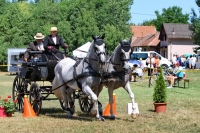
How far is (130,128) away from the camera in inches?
356

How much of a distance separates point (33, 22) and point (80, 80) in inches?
1727

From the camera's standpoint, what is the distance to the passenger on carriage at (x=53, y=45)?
11945mm

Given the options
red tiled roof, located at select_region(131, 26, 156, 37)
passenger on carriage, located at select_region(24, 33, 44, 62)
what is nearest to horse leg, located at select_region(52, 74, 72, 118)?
passenger on carriage, located at select_region(24, 33, 44, 62)

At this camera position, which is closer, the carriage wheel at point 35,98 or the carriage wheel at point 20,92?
the carriage wheel at point 35,98

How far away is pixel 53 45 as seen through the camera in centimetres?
1212

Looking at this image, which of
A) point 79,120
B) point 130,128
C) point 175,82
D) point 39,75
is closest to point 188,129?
point 130,128

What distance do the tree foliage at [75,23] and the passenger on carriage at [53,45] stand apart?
36.5 m

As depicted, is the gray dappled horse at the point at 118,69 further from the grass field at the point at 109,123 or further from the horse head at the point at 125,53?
the grass field at the point at 109,123

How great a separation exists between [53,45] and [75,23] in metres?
38.8

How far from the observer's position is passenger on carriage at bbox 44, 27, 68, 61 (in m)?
11.9

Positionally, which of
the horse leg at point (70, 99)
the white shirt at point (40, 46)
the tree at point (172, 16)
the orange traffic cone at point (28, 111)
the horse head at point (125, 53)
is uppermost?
the tree at point (172, 16)

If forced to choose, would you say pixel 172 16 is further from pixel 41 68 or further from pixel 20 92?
Result: pixel 41 68

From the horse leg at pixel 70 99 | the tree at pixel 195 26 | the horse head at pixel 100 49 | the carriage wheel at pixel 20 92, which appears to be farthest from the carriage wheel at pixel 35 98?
the tree at pixel 195 26

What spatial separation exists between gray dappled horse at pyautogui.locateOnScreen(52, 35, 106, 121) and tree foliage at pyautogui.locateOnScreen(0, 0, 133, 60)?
1474 inches
